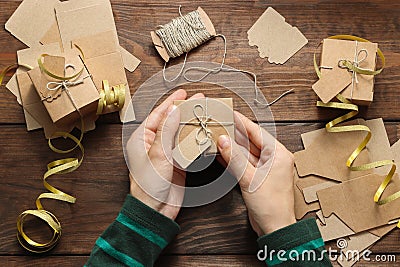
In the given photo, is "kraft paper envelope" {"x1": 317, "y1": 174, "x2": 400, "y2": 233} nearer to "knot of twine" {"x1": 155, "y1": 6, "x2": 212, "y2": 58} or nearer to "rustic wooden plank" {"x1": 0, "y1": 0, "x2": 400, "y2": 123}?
"rustic wooden plank" {"x1": 0, "y1": 0, "x2": 400, "y2": 123}

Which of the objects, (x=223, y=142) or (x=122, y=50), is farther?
(x=122, y=50)

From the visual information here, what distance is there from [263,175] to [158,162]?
0.20 metres

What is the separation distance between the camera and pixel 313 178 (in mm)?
1260

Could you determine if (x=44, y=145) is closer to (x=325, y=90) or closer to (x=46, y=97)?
(x=46, y=97)

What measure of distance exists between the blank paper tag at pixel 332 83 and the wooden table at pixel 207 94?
4 cm

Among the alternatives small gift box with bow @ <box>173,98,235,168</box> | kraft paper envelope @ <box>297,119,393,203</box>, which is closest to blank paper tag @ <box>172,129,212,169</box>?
small gift box with bow @ <box>173,98,235,168</box>

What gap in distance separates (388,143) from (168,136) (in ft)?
1.43

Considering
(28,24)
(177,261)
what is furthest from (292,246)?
(28,24)

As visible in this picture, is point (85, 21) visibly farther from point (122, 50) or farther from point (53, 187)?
point (53, 187)

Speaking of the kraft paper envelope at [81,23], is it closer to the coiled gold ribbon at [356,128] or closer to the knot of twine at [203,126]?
the knot of twine at [203,126]

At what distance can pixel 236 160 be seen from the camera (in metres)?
1.18

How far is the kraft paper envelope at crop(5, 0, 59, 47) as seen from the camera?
49.9 inches

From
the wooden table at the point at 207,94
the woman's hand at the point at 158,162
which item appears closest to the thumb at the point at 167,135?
the woman's hand at the point at 158,162

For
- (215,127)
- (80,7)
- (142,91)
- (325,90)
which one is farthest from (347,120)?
(80,7)
